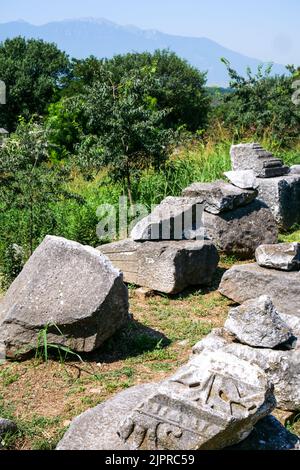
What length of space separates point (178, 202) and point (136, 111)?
6.41ft

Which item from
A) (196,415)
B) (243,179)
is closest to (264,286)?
(243,179)

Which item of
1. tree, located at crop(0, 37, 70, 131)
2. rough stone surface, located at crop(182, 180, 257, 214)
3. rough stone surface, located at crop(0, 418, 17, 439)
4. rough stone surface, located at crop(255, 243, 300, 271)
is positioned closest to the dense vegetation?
rough stone surface, located at crop(182, 180, 257, 214)

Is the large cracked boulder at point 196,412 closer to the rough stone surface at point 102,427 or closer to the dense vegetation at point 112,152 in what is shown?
the rough stone surface at point 102,427

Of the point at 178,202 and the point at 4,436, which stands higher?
the point at 178,202

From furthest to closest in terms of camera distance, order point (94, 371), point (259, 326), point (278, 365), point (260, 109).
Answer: point (260, 109) < point (94, 371) < point (259, 326) < point (278, 365)

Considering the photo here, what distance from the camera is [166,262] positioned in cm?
702

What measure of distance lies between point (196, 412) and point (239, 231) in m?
5.03

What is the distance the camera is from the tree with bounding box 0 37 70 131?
23.6m

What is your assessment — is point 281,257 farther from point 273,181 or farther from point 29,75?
point 29,75

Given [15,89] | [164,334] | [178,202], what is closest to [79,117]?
[15,89]

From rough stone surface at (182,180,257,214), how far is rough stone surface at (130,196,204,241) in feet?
1.42

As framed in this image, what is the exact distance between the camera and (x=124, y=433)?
343 cm

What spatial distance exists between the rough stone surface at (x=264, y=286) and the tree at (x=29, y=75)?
16939 mm

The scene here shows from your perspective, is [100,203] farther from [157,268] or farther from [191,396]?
[191,396]
